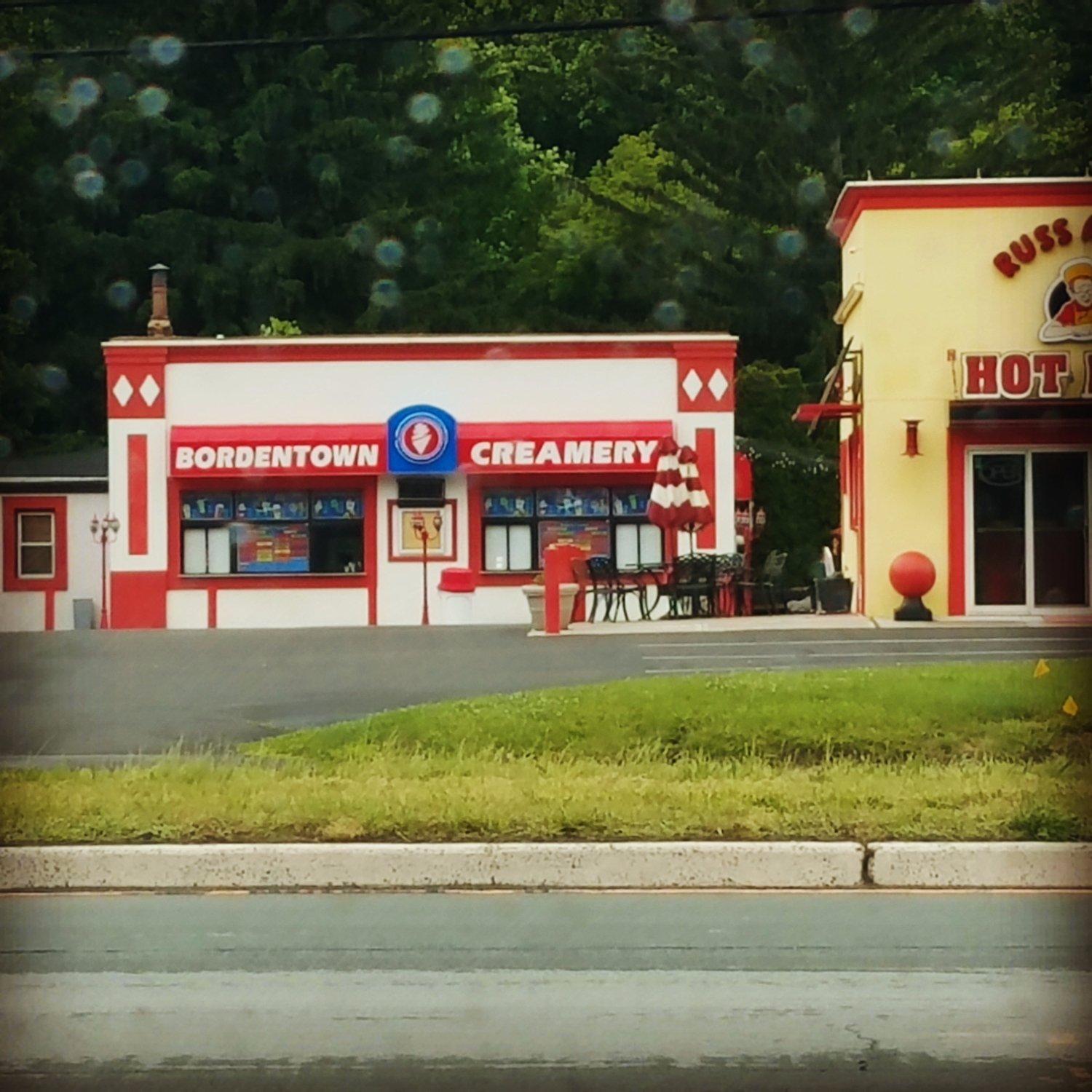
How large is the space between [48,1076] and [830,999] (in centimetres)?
244

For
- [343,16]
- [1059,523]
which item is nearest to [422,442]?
[343,16]

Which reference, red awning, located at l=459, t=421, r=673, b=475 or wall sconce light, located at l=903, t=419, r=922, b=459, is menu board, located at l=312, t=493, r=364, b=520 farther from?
wall sconce light, located at l=903, t=419, r=922, b=459

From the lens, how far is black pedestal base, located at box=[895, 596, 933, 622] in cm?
2277

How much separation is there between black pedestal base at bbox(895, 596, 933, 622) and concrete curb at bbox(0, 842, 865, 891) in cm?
1486

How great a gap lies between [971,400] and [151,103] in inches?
736

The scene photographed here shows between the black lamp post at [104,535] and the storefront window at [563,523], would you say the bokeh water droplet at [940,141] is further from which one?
the black lamp post at [104,535]

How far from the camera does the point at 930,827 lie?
845cm

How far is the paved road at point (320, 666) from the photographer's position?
1370 cm

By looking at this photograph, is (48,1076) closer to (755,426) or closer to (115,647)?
(115,647)

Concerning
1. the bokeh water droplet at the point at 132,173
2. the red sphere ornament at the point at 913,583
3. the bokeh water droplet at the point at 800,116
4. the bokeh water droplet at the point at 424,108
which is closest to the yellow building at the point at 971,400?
the red sphere ornament at the point at 913,583

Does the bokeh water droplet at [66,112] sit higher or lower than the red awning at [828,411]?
higher

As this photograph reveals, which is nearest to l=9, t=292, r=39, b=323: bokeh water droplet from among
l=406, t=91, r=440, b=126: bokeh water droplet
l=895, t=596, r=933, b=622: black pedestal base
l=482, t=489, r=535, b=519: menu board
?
l=406, t=91, r=440, b=126: bokeh water droplet

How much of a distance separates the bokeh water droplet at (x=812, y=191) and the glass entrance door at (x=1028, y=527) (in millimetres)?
11316

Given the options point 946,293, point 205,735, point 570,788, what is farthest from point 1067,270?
point 570,788
